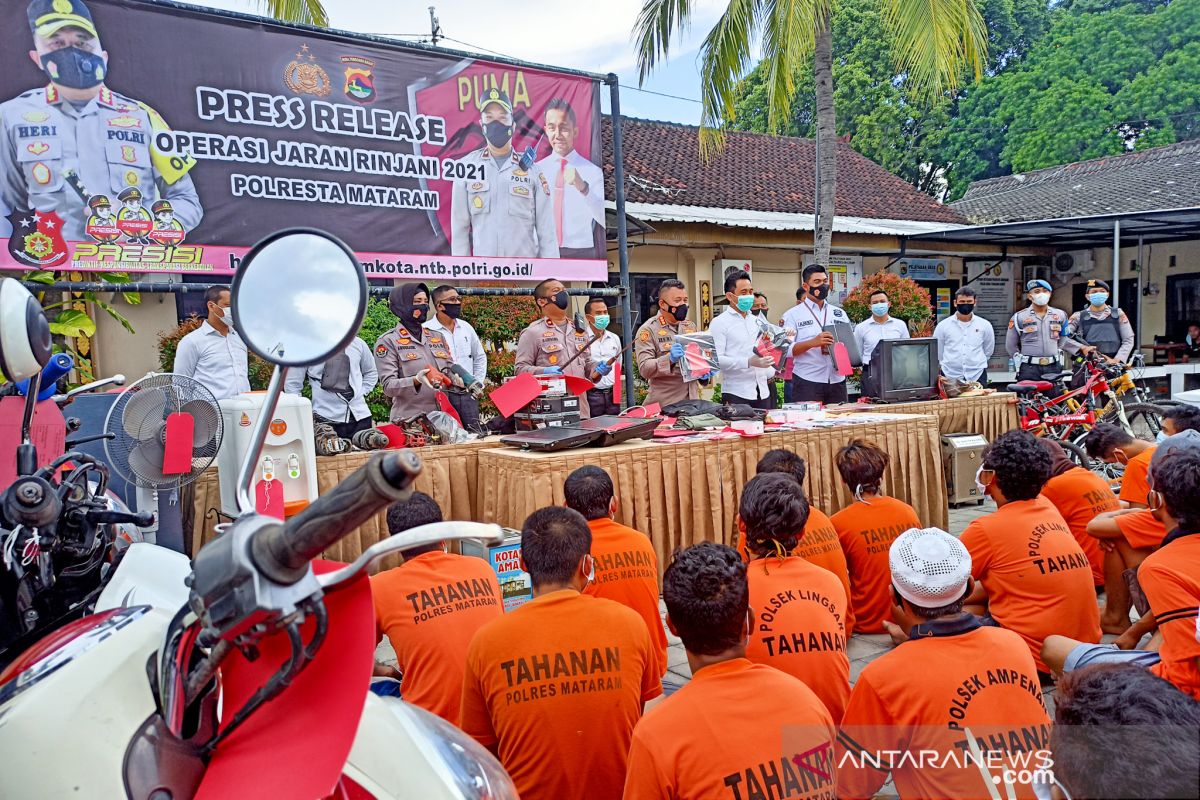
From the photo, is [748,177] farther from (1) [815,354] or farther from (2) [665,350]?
(2) [665,350]

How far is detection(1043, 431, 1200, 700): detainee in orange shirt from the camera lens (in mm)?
2646

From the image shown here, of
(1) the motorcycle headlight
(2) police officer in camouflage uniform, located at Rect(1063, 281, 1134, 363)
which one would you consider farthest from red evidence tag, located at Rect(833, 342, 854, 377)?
(1) the motorcycle headlight


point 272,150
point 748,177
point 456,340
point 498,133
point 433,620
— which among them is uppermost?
point 748,177

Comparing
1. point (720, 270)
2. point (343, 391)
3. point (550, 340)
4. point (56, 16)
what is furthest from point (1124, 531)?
point (720, 270)

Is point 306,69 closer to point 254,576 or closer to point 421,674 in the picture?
point 421,674

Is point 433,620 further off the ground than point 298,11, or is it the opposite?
point 298,11

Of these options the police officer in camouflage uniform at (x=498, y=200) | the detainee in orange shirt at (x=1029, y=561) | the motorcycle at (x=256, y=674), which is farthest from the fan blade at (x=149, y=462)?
the police officer in camouflage uniform at (x=498, y=200)

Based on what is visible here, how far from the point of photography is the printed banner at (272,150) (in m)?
6.59

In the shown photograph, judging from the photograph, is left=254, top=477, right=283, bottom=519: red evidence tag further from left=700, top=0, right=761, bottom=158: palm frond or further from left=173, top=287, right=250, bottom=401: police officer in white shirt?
left=700, top=0, right=761, bottom=158: palm frond

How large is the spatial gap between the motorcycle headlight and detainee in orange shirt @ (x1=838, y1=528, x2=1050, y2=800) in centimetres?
127

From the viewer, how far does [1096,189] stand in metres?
21.8

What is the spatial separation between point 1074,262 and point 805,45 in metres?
13.2

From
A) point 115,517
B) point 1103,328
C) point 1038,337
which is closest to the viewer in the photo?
point 115,517

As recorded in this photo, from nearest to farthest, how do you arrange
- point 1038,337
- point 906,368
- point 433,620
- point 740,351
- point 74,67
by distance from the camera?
point 433,620
point 74,67
point 740,351
point 906,368
point 1038,337
